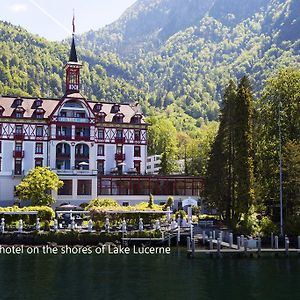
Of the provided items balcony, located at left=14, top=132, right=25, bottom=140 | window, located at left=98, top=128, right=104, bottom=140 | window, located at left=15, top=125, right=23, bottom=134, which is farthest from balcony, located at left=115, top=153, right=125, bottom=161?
window, located at left=15, top=125, right=23, bottom=134

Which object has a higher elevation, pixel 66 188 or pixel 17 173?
pixel 17 173

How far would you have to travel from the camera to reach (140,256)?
49.2 m

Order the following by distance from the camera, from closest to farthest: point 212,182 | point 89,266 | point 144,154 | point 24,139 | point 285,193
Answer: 1. point 89,266
2. point 285,193
3. point 212,182
4. point 24,139
5. point 144,154

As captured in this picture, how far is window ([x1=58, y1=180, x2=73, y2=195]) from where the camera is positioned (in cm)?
8212

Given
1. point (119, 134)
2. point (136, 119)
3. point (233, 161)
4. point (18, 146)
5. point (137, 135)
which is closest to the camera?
point (233, 161)

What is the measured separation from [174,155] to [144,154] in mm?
38366

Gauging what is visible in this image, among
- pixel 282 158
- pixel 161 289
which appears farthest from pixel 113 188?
pixel 161 289

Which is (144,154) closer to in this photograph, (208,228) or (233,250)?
(208,228)

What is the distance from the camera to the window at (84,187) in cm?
8312

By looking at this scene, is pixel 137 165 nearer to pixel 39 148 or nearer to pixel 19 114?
pixel 39 148

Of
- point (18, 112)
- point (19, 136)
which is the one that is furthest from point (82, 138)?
point (18, 112)

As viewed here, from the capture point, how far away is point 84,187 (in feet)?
274

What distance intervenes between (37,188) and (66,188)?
330 inches

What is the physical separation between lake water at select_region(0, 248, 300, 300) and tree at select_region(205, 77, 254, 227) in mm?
11957
